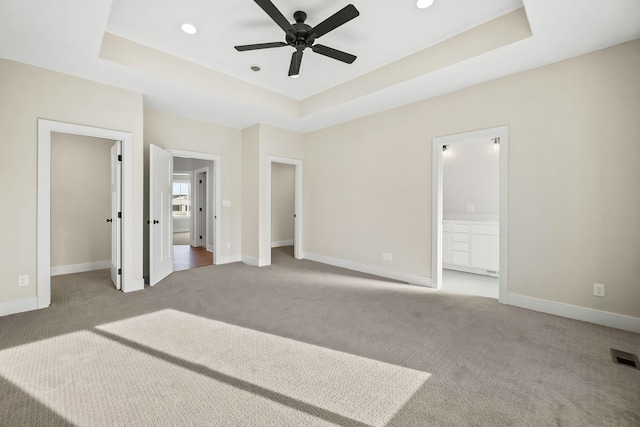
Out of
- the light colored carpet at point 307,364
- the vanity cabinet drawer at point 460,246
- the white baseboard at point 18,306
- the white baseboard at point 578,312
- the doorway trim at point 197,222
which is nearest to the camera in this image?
the light colored carpet at point 307,364

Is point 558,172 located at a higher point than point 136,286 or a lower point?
higher

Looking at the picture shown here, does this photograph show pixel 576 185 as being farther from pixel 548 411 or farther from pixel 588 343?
pixel 548 411

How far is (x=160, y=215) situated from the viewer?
430cm

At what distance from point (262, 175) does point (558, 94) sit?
4.42m

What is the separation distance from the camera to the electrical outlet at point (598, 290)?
2.79 m

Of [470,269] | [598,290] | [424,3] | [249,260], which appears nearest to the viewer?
[424,3]

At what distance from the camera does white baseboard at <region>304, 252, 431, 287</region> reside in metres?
4.16

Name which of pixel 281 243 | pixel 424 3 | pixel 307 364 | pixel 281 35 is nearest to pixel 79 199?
pixel 281 243

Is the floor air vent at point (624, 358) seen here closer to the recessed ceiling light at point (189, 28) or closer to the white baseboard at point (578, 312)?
the white baseboard at point (578, 312)

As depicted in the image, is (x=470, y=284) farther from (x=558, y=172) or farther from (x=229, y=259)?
(x=229, y=259)

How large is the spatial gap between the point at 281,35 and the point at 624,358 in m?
4.29

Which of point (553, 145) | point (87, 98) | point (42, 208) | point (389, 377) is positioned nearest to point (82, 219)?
point (42, 208)

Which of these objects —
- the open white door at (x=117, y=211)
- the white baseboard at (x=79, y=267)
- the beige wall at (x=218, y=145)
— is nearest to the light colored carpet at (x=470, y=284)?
the beige wall at (x=218, y=145)

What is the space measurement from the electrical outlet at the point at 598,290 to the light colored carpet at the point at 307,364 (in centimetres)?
33
